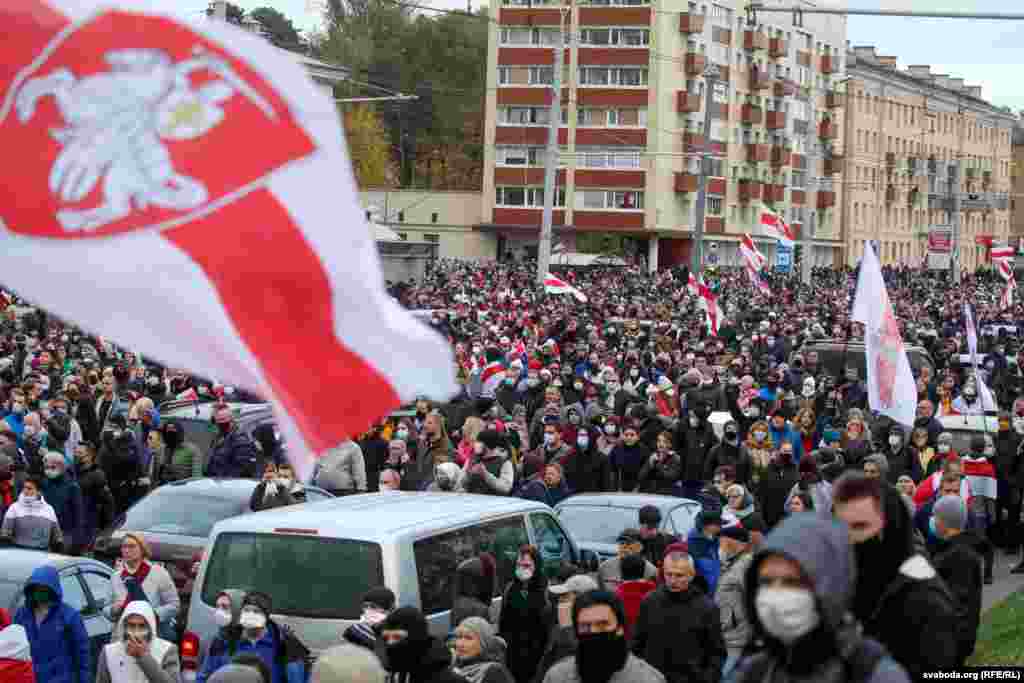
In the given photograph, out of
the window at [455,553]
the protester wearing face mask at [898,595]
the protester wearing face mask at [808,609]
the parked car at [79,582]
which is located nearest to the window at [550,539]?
the window at [455,553]

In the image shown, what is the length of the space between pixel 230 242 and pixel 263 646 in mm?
5236

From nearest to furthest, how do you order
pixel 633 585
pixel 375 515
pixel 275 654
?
pixel 275 654 → pixel 633 585 → pixel 375 515

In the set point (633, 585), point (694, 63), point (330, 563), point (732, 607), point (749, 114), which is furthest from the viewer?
point (749, 114)

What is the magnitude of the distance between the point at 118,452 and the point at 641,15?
77.5 metres

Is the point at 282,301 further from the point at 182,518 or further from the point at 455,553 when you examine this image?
the point at 182,518

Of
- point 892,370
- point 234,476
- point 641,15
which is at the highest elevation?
point 641,15

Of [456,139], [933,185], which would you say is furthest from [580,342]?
[933,185]

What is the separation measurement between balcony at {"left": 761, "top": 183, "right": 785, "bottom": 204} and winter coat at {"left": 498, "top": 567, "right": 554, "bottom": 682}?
94.8 meters

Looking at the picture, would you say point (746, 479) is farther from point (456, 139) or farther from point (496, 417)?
point (456, 139)

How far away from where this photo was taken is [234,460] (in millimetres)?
18016

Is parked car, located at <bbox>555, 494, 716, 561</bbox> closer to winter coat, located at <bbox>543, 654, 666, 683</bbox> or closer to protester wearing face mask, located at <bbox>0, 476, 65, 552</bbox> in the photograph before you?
protester wearing face mask, located at <bbox>0, 476, 65, 552</bbox>

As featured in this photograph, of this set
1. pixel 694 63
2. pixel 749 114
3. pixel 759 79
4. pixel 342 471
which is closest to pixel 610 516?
pixel 342 471

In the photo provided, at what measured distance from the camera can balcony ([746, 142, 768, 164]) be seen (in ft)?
342

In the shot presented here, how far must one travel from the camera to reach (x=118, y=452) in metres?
18.4
